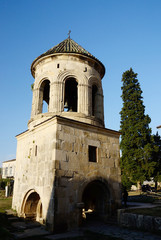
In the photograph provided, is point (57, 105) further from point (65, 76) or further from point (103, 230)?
point (103, 230)

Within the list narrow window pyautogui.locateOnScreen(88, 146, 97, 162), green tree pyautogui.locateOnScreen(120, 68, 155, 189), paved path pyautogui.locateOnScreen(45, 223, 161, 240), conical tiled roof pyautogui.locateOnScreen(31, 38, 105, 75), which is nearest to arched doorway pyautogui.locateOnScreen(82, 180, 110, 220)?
narrow window pyautogui.locateOnScreen(88, 146, 97, 162)

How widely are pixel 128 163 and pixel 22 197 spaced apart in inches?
532

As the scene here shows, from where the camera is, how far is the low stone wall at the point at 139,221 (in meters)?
7.11

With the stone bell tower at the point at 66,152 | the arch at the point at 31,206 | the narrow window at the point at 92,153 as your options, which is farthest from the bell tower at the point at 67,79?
the arch at the point at 31,206

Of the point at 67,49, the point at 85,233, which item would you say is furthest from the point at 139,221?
the point at 67,49

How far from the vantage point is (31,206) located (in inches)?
383

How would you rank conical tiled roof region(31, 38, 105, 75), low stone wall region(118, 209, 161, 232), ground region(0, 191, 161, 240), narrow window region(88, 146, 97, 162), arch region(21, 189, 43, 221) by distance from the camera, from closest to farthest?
ground region(0, 191, 161, 240) < low stone wall region(118, 209, 161, 232) < arch region(21, 189, 43, 221) < narrow window region(88, 146, 97, 162) < conical tiled roof region(31, 38, 105, 75)

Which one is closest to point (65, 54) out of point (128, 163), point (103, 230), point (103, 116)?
point (103, 116)

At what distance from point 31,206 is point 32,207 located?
0.27ft

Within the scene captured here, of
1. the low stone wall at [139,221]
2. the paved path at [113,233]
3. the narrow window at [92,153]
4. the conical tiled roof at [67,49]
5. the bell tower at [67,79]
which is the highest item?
the conical tiled roof at [67,49]

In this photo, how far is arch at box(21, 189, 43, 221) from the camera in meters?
9.50

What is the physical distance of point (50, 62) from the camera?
10.8 metres

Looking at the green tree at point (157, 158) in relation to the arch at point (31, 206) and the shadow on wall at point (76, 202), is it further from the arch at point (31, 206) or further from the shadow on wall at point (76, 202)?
the arch at point (31, 206)

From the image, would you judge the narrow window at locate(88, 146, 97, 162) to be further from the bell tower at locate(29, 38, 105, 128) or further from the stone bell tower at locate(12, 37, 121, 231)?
the bell tower at locate(29, 38, 105, 128)
